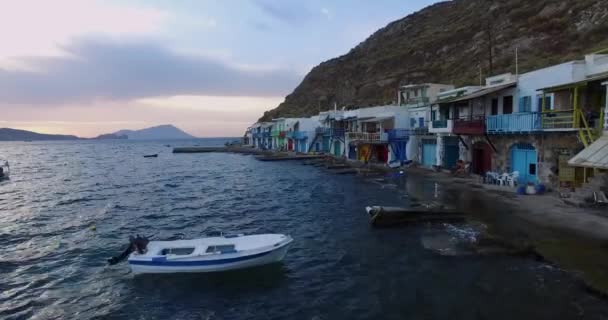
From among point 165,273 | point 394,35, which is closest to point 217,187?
point 165,273

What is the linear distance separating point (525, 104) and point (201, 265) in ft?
84.0

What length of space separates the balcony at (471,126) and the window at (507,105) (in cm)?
168

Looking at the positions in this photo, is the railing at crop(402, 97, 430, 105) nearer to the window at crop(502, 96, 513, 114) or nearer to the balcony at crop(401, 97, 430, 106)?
the balcony at crop(401, 97, 430, 106)

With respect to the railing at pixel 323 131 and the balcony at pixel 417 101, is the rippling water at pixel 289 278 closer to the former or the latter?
the balcony at pixel 417 101

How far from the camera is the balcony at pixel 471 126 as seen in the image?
1251 inches

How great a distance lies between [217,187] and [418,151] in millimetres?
24014

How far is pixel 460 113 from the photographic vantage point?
37438mm

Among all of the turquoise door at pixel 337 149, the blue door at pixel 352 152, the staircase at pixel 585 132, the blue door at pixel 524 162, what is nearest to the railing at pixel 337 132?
the turquoise door at pixel 337 149

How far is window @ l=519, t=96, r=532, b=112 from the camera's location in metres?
28.2

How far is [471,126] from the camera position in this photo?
3275 cm

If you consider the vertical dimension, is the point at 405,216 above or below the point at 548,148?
below

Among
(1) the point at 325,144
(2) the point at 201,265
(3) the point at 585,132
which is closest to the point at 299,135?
(1) the point at 325,144

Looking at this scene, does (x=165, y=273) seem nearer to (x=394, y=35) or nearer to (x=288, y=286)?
(x=288, y=286)

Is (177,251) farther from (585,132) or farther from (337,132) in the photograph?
(337,132)
